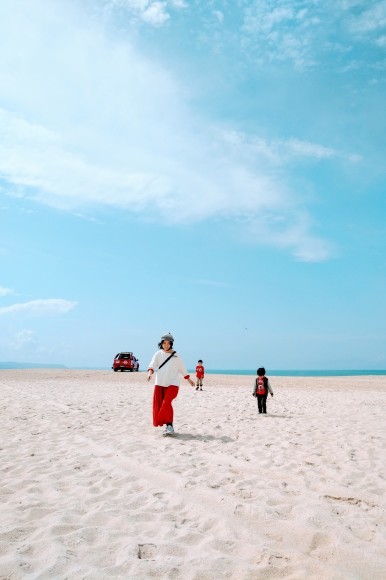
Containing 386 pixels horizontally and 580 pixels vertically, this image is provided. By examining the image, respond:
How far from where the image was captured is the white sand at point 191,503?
3.30 m

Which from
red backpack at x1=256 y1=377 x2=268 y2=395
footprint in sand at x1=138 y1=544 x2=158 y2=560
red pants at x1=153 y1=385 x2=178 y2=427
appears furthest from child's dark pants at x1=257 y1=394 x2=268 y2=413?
footprint in sand at x1=138 y1=544 x2=158 y2=560

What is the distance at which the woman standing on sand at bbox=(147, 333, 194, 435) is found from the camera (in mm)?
8609

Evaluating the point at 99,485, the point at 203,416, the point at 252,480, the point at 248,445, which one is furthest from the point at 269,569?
the point at 203,416

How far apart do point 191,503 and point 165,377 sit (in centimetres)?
426

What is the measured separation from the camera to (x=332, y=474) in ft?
18.9

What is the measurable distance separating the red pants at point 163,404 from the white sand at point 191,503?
36 cm

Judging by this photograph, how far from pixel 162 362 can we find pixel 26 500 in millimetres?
4499

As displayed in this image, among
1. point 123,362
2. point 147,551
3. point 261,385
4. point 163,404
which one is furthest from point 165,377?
point 123,362

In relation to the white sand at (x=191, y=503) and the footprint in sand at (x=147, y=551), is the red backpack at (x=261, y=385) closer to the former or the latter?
the white sand at (x=191, y=503)

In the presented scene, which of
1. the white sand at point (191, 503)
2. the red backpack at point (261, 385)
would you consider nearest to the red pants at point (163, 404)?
the white sand at point (191, 503)

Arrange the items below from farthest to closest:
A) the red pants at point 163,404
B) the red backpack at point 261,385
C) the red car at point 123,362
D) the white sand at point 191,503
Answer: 1. the red car at point 123,362
2. the red backpack at point 261,385
3. the red pants at point 163,404
4. the white sand at point 191,503

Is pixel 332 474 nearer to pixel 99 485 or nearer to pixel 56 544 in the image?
pixel 99 485

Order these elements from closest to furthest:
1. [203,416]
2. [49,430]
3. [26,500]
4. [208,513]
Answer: [208,513]
[26,500]
[49,430]
[203,416]

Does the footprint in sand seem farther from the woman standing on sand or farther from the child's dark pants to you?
the child's dark pants
